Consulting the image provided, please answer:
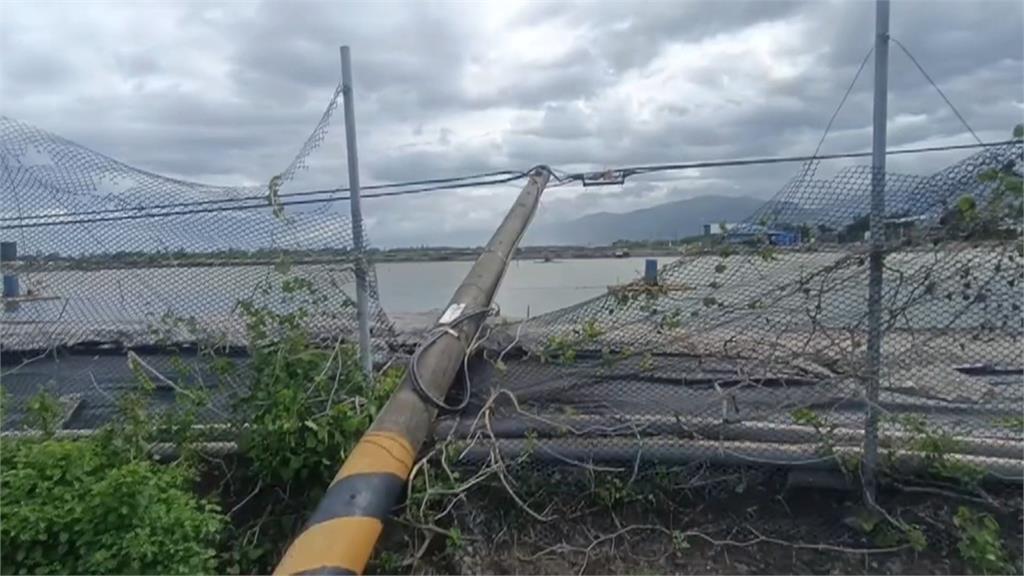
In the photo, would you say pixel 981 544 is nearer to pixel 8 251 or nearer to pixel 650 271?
pixel 650 271

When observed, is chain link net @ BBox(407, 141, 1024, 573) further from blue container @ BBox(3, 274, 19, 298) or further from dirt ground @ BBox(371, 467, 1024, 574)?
blue container @ BBox(3, 274, 19, 298)

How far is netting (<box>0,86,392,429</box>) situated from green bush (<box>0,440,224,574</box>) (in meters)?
0.78

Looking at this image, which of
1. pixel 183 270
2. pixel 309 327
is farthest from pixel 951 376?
pixel 183 270

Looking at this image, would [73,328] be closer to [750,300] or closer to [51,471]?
[51,471]

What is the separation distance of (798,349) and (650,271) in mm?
741

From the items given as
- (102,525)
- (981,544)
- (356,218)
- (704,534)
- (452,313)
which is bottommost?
(704,534)

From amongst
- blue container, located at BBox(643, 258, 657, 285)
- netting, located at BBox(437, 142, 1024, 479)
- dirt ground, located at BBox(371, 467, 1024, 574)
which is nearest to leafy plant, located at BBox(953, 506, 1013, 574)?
dirt ground, located at BBox(371, 467, 1024, 574)

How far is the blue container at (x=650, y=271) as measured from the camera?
325 centimetres

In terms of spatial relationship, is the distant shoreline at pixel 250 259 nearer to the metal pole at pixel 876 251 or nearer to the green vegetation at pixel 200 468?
the green vegetation at pixel 200 468

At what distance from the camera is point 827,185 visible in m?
2.95

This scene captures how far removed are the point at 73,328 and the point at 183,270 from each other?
910 mm

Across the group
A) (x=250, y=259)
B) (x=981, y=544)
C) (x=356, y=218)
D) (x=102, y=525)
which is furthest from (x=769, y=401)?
(x=102, y=525)

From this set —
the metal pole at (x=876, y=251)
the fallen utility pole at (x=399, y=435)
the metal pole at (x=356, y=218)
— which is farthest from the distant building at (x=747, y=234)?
the metal pole at (x=356, y=218)

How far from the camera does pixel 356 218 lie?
3455mm
